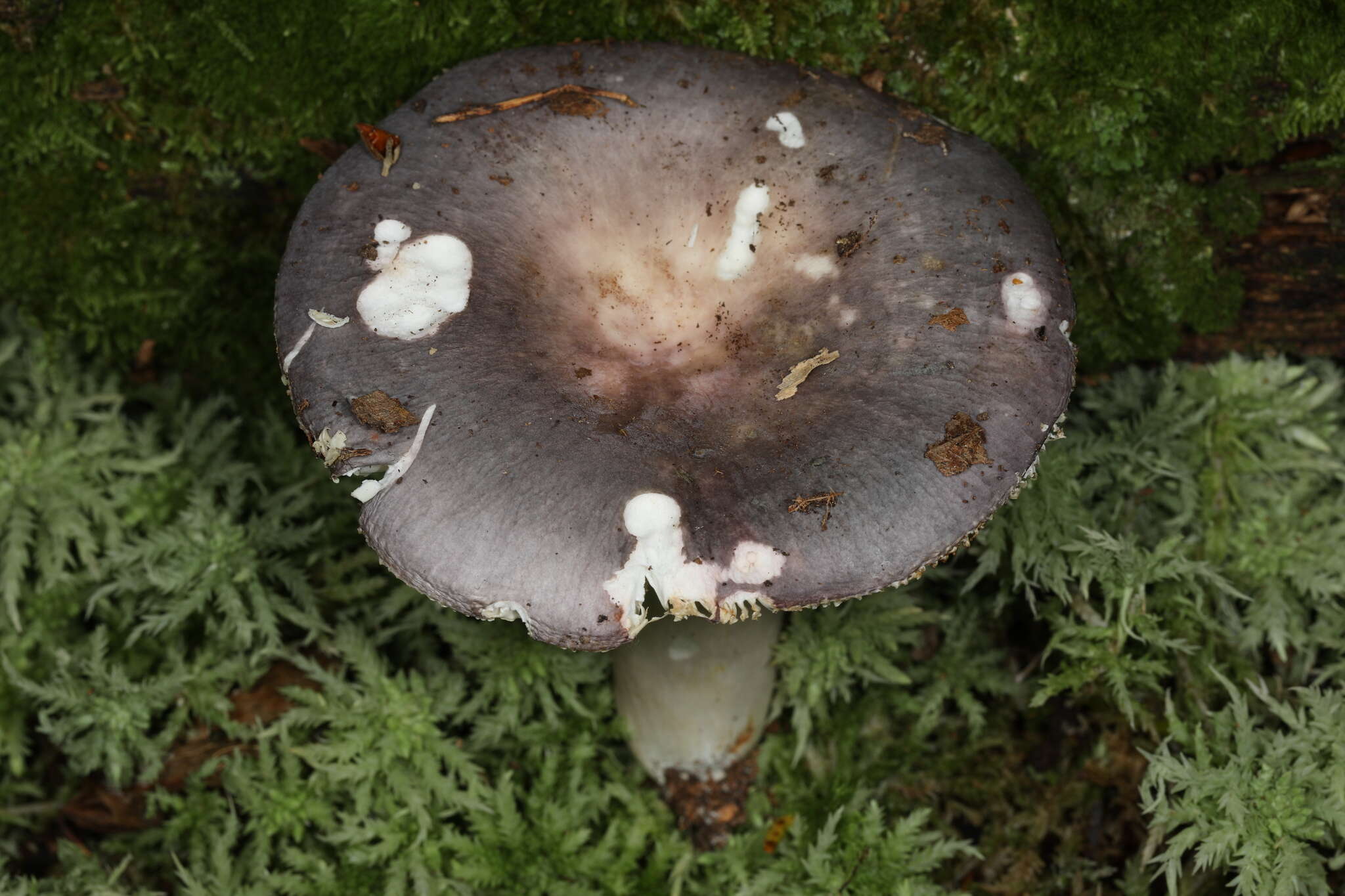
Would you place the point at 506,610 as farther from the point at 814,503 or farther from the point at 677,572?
the point at 814,503

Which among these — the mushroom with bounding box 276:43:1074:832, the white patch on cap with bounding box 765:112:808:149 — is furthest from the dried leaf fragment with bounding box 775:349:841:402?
the white patch on cap with bounding box 765:112:808:149

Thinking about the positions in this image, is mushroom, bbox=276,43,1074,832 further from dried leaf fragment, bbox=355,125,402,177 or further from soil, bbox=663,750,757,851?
soil, bbox=663,750,757,851

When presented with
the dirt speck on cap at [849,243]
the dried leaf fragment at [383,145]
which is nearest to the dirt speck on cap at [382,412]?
the dried leaf fragment at [383,145]

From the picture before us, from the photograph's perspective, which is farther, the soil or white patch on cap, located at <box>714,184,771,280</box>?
Answer: the soil

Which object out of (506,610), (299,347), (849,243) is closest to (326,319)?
(299,347)

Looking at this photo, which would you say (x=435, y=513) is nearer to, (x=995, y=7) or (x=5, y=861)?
(x=995, y=7)

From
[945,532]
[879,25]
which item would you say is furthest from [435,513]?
[879,25]
